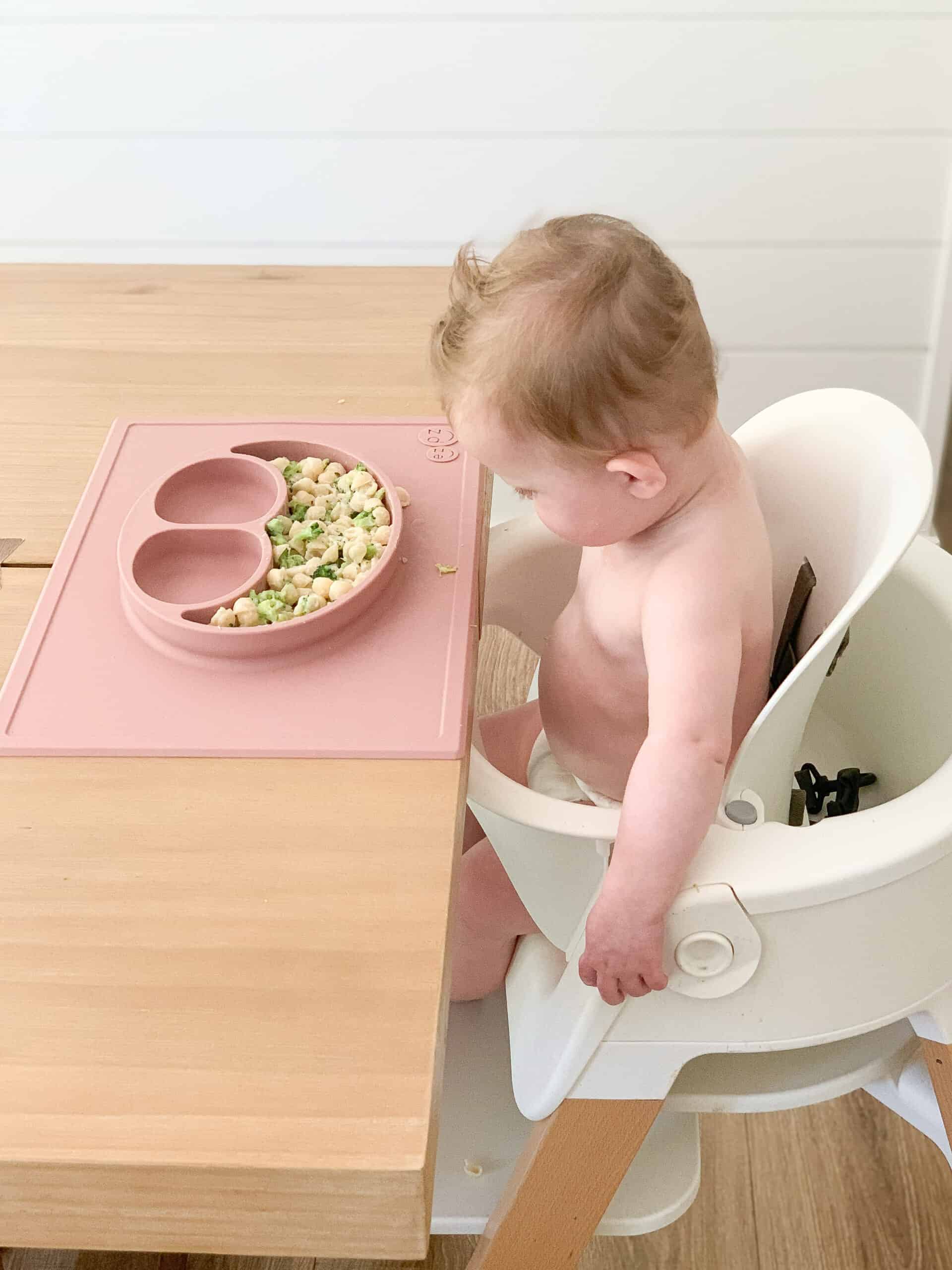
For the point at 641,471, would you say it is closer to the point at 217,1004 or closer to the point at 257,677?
the point at 257,677

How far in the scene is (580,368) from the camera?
67cm

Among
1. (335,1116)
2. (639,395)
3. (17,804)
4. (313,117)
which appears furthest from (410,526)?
(313,117)

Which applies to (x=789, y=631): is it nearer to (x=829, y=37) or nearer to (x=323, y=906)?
(x=323, y=906)

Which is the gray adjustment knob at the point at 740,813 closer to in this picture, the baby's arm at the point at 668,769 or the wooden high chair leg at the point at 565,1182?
the baby's arm at the point at 668,769

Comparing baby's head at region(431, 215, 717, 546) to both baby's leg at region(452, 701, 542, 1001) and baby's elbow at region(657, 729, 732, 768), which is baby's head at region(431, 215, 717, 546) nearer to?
baby's elbow at region(657, 729, 732, 768)

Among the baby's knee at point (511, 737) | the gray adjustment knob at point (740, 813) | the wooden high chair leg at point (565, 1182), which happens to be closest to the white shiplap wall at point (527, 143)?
the baby's knee at point (511, 737)

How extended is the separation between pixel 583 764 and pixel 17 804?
0.43 meters

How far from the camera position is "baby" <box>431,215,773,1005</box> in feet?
2.20

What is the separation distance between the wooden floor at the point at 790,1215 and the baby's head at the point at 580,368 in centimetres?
75

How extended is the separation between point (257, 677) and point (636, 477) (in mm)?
252

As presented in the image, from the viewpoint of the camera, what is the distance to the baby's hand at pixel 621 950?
A: 0.69 metres

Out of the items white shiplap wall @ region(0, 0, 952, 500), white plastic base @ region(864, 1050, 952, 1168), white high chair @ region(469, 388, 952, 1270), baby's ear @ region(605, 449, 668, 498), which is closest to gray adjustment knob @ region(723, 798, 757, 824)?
white high chair @ region(469, 388, 952, 1270)

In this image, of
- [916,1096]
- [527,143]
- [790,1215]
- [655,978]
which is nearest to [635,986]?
[655,978]

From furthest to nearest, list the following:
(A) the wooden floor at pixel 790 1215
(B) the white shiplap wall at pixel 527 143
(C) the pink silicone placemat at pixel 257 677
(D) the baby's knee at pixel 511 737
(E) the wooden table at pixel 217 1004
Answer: (B) the white shiplap wall at pixel 527 143 → (A) the wooden floor at pixel 790 1215 → (D) the baby's knee at pixel 511 737 → (C) the pink silicone placemat at pixel 257 677 → (E) the wooden table at pixel 217 1004
